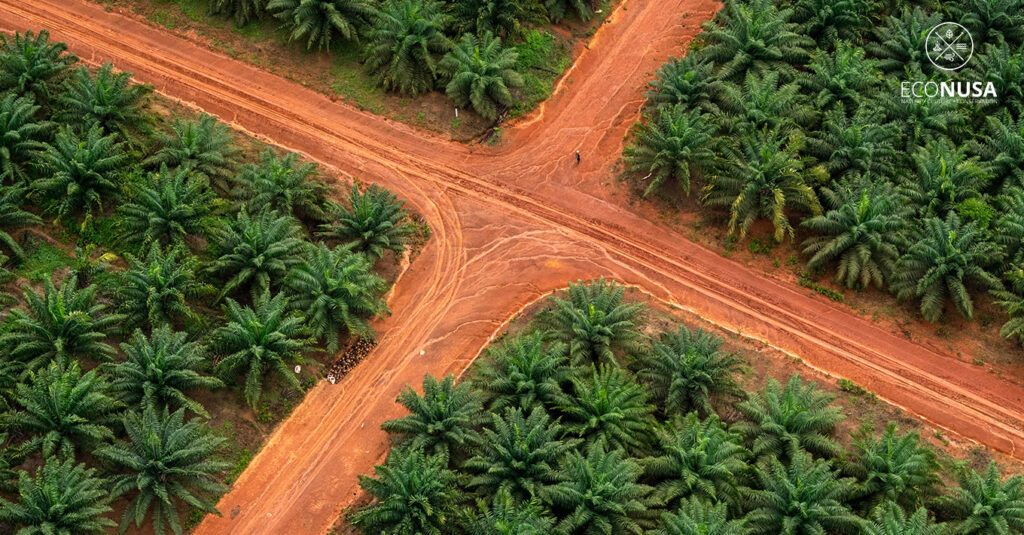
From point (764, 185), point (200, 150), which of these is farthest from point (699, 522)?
point (200, 150)

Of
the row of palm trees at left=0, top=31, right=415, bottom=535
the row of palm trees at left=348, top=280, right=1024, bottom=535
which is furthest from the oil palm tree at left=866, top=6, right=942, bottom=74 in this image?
the row of palm trees at left=0, top=31, right=415, bottom=535

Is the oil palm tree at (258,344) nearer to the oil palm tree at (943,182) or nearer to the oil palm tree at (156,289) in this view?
the oil palm tree at (156,289)

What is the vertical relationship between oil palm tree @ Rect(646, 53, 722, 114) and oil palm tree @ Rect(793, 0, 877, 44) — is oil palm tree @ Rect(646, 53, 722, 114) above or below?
below

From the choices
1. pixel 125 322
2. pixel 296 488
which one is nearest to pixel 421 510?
pixel 296 488

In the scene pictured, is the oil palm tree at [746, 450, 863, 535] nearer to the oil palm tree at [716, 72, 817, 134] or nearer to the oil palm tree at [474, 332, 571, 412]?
the oil palm tree at [474, 332, 571, 412]

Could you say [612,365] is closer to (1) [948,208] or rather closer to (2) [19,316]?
(1) [948,208]
